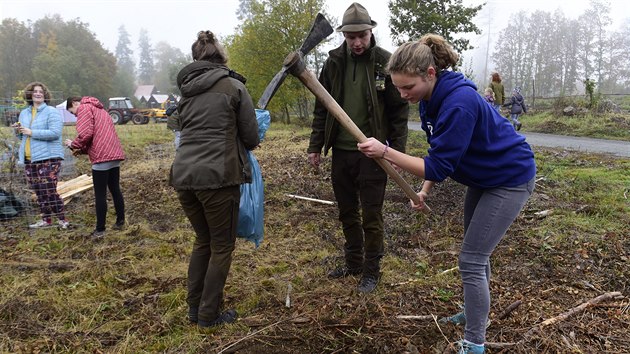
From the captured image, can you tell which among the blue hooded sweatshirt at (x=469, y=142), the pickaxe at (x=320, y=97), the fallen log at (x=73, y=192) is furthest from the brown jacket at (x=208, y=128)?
the fallen log at (x=73, y=192)

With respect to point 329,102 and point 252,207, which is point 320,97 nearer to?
point 329,102

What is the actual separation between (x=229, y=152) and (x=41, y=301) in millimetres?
2047

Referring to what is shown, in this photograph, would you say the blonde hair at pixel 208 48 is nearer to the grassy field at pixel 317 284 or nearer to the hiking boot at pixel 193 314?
the grassy field at pixel 317 284

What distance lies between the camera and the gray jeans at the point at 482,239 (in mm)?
2082

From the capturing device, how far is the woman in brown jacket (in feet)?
8.20

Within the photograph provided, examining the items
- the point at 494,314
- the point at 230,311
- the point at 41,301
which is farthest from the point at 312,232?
the point at 41,301

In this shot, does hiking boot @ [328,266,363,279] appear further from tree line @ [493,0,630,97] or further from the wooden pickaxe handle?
tree line @ [493,0,630,97]

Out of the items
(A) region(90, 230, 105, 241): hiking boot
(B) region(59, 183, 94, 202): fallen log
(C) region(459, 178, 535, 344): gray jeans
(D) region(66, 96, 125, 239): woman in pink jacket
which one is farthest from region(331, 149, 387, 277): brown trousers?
(B) region(59, 183, 94, 202): fallen log

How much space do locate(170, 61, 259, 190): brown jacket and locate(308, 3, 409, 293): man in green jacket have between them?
0.90 m

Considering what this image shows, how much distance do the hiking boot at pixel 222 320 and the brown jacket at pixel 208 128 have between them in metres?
0.95

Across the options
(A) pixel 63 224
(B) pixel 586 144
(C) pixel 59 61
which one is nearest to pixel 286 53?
(B) pixel 586 144

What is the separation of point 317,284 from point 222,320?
35.1 inches

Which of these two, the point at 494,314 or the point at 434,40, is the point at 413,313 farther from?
the point at 434,40

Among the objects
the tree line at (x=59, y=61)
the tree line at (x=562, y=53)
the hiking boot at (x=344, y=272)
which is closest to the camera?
the hiking boot at (x=344, y=272)
